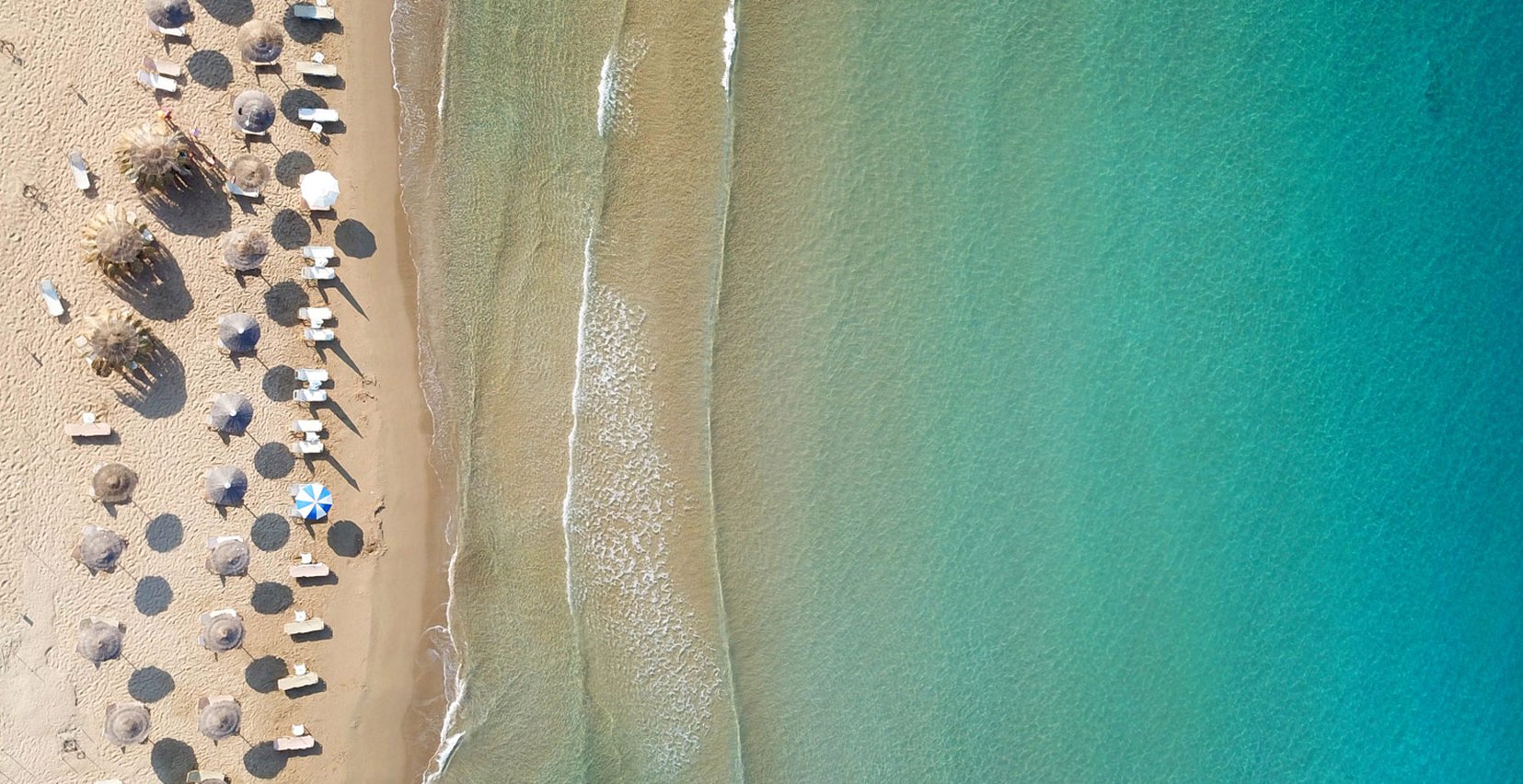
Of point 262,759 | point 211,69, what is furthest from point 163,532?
point 211,69

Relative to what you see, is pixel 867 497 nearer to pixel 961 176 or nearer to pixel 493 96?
pixel 961 176

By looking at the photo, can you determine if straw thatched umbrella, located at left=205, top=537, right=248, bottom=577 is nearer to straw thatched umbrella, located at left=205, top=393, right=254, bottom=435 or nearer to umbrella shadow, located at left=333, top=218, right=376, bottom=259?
straw thatched umbrella, located at left=205, top=393, right=254, bottom=435

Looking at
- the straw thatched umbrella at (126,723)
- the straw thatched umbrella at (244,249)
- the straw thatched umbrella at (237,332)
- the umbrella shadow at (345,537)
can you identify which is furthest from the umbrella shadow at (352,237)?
the straw thatched umbrella at (126,723)

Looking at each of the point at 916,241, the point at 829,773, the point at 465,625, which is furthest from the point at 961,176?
the point at 465,625

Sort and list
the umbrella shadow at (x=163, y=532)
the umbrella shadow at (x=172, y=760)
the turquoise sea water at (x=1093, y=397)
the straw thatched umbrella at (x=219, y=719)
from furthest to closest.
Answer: the turquoise sea water at (x=1093, y=397)
the umbrella shadow at (x=172, y=760)
the umbrella shadow at (x=163, y=532)
the straw thatched umbrella at (x=219, y=719)

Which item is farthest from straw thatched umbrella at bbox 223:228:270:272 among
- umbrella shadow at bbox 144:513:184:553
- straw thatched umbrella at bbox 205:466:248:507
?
umbrella shadow at bbox 144:513:184:553

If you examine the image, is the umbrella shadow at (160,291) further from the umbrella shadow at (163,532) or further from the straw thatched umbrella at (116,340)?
the umbrella shadow at (163,532)
